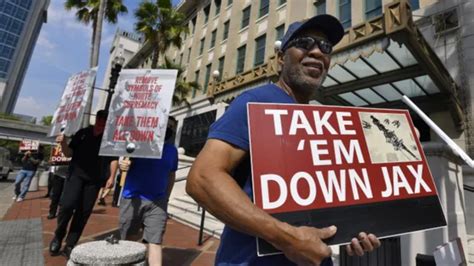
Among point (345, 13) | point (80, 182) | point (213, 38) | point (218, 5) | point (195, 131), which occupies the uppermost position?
point (218, 5)

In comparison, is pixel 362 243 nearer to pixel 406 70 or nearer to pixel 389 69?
pixel 406 70

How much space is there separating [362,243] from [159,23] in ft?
56.4

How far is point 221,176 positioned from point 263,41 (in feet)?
60.1

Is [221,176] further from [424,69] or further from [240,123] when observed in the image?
[424,69]

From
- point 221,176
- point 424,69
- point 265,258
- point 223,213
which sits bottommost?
point 265,258

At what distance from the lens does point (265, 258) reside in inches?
44.4

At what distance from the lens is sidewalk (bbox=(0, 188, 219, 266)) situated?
4758mm

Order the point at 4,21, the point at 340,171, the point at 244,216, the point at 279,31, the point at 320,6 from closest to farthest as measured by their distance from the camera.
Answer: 1. the point at 244,216
2. the point at 340,171
3. the point at 320,6
4. the point at 279,31
5. the point at 4,21

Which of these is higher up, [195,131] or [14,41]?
[14,41]

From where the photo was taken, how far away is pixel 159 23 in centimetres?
1619

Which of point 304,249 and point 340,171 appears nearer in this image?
point 304,249

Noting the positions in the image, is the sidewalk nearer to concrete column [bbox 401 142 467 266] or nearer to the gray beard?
concrete column [bbox 401 142 467 266]

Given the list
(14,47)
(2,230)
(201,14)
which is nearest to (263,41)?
(201,14)

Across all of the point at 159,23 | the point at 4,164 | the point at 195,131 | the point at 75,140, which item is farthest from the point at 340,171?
the point at 4,164
